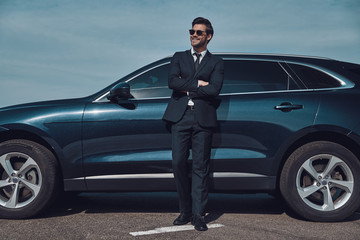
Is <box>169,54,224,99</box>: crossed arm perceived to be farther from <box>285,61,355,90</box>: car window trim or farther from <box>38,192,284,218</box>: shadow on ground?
<box>38,192,284,218</box>: shadow on ground

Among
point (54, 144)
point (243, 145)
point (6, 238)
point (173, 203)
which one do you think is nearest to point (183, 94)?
point (243, 145)

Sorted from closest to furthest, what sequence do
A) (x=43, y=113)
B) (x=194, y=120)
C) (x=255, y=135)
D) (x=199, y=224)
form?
(x=199, y=224) < (x=194, y=120) < (x=255, y=135) < (x=43, y=113)

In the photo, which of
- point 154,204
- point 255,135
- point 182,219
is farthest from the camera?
point 154,204

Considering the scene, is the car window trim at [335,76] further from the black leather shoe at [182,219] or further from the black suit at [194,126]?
the black leather shoe at [182,219]

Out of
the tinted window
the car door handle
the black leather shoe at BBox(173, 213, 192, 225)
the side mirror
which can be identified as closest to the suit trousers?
the black leather shoe at BBox(173, 213, 192, 225)

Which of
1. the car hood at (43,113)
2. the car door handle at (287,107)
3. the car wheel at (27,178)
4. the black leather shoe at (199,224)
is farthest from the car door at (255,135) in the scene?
the car wheel at (27,178)

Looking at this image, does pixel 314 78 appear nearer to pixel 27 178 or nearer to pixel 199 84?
pixel 199 84

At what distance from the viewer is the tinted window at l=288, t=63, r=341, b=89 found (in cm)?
423

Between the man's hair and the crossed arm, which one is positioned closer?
the crossed arm

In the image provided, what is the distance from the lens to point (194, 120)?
12.5 ft

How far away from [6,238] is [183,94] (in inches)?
81.2

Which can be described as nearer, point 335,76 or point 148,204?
point 335,76

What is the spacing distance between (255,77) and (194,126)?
99 centimetres

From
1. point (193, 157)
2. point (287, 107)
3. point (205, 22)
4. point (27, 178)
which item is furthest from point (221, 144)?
point (27, 178)
